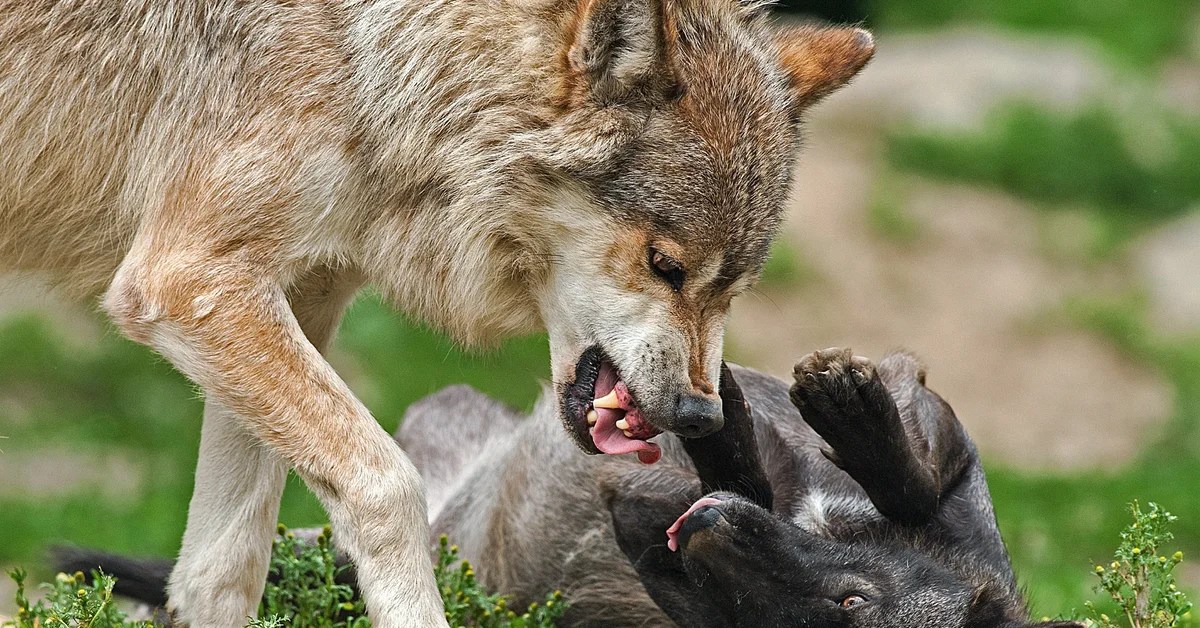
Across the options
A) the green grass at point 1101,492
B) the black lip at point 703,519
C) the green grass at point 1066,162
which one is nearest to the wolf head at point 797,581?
the black lip at point 703,519

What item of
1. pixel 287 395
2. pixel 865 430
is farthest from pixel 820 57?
Result: pixel 287 395

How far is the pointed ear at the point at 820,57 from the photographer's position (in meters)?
5.25

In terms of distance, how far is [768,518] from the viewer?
16.7ft

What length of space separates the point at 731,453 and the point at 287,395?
161cm

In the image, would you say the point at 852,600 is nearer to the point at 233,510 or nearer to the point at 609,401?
the point at 609,401

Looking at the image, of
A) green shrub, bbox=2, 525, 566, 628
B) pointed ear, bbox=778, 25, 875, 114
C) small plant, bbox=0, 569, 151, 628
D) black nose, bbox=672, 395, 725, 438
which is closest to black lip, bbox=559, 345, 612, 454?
black nose, bbox=672, 395, 725, 438

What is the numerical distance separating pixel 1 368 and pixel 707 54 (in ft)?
26.5

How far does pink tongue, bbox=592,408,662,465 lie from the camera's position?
192 inches

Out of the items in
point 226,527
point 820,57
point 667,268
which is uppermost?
point 820,57

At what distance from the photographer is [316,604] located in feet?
17.5

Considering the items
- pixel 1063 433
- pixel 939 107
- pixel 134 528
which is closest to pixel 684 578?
pixel 134 528

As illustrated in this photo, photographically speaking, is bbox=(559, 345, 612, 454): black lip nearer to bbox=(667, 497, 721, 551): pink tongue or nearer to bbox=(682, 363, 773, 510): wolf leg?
bbox=(667, 497, 721, 551): pink tongue

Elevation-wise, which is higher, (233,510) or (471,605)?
(233,510)

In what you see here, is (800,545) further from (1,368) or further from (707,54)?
(1,368)
